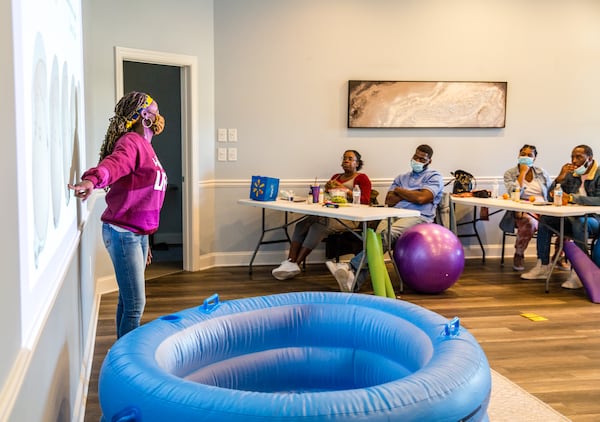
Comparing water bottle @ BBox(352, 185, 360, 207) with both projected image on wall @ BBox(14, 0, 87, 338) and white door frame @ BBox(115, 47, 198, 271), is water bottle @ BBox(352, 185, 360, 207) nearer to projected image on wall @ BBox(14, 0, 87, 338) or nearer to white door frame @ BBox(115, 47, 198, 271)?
white door frame @ BBox(115, 47, 198, 271)

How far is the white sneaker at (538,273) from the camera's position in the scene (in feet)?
19.8

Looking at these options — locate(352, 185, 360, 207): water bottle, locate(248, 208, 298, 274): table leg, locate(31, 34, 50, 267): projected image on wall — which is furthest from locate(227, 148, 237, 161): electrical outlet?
locate(31, 34, 50, 267): projected image on wall

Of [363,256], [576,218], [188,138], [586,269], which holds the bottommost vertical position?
[586,269]

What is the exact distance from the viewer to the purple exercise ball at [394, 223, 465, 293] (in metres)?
5.22

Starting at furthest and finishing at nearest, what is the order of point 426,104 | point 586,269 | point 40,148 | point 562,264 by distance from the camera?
1. point 426,104
2. point 562,264
3. point 586,269
4. point 40,148

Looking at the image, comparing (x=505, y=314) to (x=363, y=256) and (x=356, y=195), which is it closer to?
(x=363, y=256)

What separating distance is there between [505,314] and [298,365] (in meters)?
2.26

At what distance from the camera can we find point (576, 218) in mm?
5820

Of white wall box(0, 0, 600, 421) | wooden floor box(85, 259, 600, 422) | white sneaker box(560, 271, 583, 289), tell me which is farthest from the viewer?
white wall box(0, 0, 600, 421)

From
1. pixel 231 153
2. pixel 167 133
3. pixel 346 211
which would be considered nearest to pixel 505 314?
pixel 346 211

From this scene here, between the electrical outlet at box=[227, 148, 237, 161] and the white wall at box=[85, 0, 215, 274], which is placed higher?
the white wall at box=[85, 0, 215, 274]

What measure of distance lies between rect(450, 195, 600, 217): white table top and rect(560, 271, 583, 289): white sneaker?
0.60 metres

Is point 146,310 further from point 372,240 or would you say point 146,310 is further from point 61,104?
point 61,104

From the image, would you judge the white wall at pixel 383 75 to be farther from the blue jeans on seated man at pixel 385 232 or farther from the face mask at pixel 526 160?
the blue jeans on seated man at pixel 385 232
